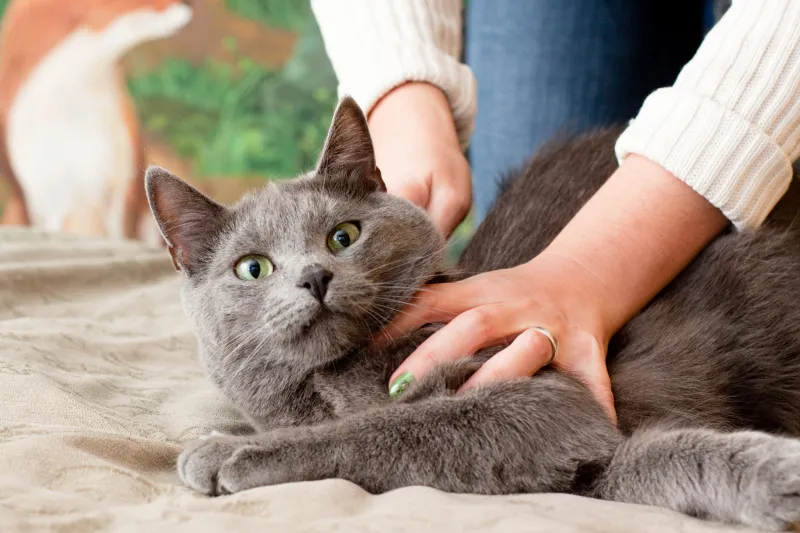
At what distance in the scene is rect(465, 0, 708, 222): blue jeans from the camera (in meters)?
1.90

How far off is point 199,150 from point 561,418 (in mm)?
2788

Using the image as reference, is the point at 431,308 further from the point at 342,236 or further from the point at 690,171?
the point at 690,171

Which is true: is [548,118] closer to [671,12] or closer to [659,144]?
[671,12]

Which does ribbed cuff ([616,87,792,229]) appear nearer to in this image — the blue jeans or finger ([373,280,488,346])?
finger ([373,280,488,346])

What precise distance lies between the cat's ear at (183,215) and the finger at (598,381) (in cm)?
58

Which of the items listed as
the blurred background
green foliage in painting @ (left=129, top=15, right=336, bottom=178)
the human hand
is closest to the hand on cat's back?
the human hand

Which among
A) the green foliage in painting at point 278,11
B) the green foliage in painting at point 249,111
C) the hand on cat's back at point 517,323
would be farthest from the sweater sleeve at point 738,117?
the green foliage in painting at point 278,11

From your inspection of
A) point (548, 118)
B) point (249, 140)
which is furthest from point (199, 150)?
point (548, 118)

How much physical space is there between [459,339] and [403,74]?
0.74 metres

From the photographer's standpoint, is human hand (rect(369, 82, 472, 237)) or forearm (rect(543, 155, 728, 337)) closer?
forearm (rect(543, 155, 728, 337))

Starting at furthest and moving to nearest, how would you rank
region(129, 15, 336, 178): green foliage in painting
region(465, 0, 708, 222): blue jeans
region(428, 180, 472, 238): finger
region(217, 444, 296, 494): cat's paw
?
region(129, 15, 336, 178): green foliage in painting, region(465, 0, 708, 222): blue jeans, region(428, 180, 472, 238): finger, region(217, 444, 296, 494): cat's paw

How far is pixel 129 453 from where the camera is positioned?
3.21ft

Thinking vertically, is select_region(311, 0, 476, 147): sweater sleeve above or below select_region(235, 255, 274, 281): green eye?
above

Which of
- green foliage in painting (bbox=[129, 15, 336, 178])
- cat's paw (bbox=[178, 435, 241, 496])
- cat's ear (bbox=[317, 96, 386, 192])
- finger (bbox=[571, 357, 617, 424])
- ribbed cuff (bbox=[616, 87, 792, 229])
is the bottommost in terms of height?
green foliage in painting (bbox=[129, 15, 336, 178])
